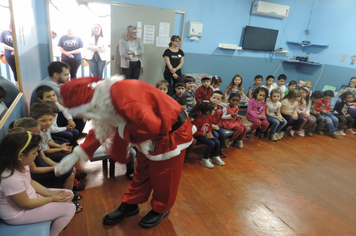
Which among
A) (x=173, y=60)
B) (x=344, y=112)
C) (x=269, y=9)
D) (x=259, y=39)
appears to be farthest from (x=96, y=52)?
(x=344, y=112)

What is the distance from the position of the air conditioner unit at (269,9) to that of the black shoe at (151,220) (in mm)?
5015

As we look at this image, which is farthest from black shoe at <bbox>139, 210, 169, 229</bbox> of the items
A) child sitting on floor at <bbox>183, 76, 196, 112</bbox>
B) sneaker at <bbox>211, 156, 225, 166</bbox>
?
child sitting on floor at <bbox>183, 76, 196, 112</bbox>

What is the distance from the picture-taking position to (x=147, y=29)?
4.41m

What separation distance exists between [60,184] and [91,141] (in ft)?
2.07

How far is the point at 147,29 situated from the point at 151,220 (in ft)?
12.3

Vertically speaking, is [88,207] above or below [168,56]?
below

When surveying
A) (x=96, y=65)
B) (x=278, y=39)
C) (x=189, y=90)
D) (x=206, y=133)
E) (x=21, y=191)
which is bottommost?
(x=206, y=133)

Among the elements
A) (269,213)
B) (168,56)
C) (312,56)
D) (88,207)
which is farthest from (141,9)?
(312,56)

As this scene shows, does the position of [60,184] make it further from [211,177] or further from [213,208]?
[211,177]

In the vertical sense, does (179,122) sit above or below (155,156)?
above

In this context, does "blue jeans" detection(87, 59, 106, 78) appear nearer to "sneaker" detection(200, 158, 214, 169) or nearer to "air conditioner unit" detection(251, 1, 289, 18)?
"sneaker" detection(200, 158, 214, 169)

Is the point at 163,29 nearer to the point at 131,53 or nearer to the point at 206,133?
the point at 131,53

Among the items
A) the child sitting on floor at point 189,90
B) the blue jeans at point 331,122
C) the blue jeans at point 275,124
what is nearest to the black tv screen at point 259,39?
the blue jeans at point 331,122

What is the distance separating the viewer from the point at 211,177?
246 cm
